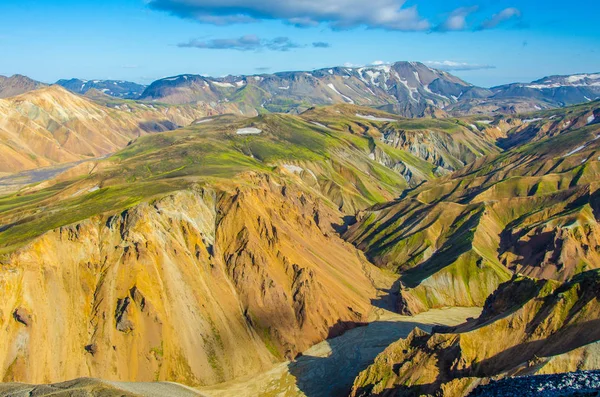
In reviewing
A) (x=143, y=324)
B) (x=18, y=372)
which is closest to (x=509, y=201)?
(x=143, y=324)

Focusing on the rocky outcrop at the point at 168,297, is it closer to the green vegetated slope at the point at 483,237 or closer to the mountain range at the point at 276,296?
the mountain range at the point at 276,296

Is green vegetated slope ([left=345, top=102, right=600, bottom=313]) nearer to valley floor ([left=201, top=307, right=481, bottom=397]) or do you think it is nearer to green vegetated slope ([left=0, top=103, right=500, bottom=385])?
valley floor ([left=201, top=307, right=481, bottom=397])

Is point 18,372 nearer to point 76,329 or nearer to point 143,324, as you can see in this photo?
point 76,329

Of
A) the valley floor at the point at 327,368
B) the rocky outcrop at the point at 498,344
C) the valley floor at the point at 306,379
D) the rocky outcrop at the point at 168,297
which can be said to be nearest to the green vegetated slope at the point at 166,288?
the rocky outcrop at the point at 168,297

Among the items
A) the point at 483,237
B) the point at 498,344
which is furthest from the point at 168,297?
the point at 483,237

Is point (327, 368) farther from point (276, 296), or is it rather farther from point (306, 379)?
point (276, 296)

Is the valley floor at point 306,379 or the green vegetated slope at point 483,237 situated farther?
the green vegetated slope at point 483,237

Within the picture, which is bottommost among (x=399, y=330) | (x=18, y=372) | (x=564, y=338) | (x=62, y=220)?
(x=399, y=330)

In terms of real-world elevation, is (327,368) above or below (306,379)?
above
